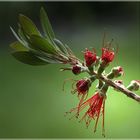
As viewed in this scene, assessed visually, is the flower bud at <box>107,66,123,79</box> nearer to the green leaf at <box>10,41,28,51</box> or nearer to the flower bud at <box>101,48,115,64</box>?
the flower bud at <box>101,48,115,64</box>

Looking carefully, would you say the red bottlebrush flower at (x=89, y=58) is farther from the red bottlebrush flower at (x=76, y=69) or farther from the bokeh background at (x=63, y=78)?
the bokeh background at (x=63, y=78)

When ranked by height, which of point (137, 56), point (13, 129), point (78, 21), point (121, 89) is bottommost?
point (13, 129)

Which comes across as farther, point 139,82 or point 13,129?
point 13,129

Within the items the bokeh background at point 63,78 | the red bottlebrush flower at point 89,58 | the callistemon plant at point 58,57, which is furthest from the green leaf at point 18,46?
the bokeh background at point 63,78

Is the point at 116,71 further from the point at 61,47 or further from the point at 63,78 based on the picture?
the point at 63,78

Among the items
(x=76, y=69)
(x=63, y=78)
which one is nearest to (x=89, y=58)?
(x=76, y=69)

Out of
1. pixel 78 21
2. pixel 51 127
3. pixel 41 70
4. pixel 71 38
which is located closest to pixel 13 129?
pixel 51 127

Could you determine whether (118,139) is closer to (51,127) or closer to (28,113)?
(51,127)
